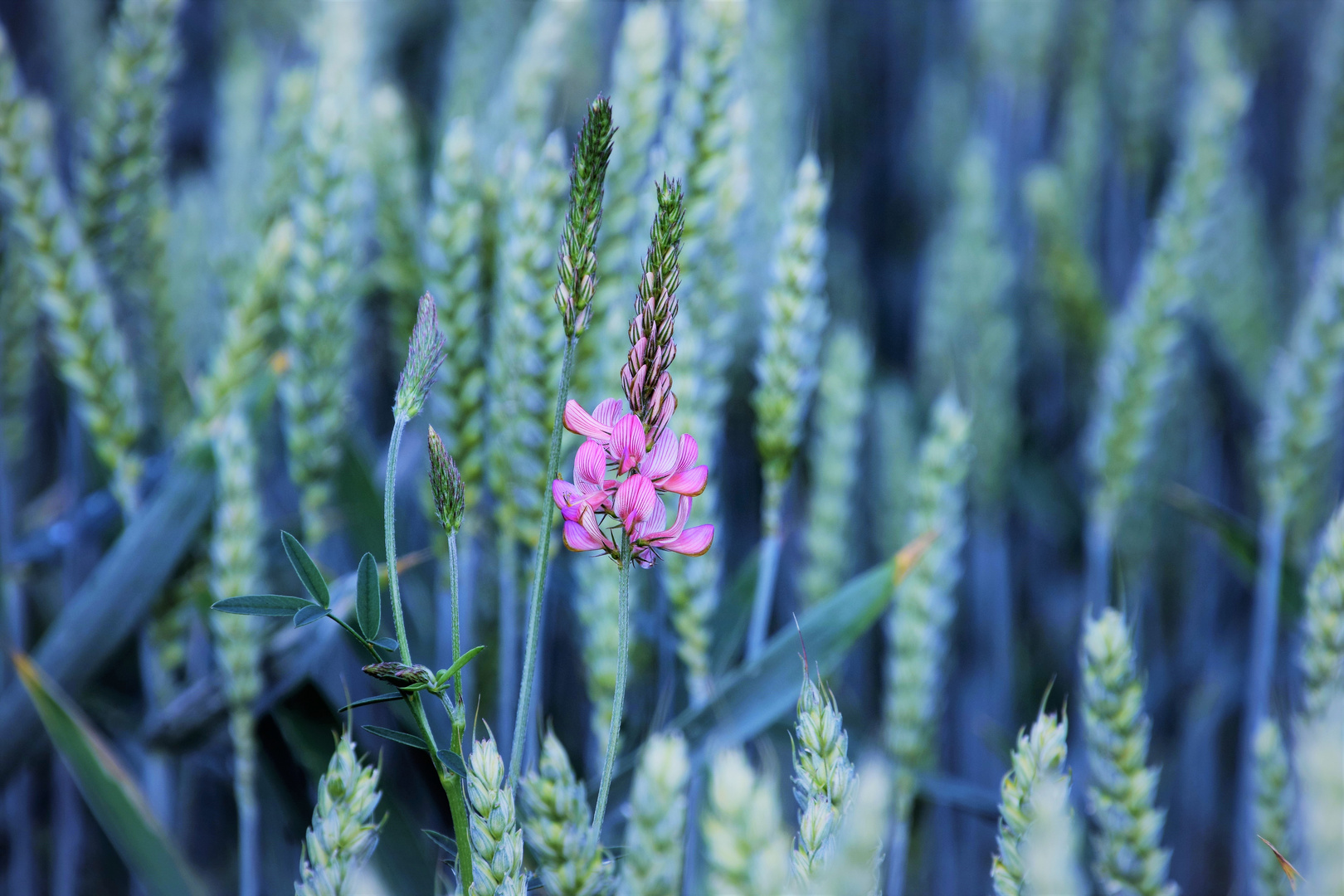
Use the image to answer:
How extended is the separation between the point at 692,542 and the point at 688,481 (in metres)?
0.02

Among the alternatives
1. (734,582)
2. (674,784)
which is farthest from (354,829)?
(734,582)

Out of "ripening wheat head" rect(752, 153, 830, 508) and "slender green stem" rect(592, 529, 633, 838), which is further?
"ripening wheat head" rect(752, 153, 830, 508)

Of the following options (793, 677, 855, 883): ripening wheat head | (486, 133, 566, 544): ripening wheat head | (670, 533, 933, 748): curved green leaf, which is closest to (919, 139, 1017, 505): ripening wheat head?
(670, 533, 933, 748): curved green leaf

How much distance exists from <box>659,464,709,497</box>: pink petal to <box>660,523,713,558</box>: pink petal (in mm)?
14

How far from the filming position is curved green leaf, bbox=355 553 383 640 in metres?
0.37

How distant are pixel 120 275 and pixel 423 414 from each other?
29cm

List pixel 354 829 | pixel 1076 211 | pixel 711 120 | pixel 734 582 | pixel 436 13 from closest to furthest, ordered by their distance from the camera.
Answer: pixel 354 829 < pixel 711 120 < pixel 734 582 < pixel 1076 211 < pixel 436 13

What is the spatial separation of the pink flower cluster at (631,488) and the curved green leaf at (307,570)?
10cm

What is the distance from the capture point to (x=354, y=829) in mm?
360

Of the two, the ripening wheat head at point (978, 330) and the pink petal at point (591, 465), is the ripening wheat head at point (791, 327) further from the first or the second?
the ripening wheat head at point (978, 330)

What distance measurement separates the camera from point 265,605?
381 millimetres

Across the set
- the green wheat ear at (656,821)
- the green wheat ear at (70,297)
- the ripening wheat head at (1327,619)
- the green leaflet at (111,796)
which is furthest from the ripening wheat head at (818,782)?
the green wheat ear at (70,297)

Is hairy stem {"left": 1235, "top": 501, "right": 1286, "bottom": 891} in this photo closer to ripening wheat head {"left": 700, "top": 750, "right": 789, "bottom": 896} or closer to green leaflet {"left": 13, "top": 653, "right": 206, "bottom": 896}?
ripening wheat head {"left": 700, "top": 750, "right": 789, "bottom": 896}

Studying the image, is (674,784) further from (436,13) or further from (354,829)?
(436,13)
